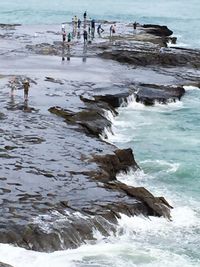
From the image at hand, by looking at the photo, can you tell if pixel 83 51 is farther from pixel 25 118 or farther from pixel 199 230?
pixel 199 230

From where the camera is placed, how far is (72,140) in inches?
1209

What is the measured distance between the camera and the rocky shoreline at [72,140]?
2128cm

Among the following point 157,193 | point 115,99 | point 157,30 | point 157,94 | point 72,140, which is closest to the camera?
point 157,193

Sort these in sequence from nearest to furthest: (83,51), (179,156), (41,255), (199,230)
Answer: (41,255), (199,230), (179,156), (83,51)

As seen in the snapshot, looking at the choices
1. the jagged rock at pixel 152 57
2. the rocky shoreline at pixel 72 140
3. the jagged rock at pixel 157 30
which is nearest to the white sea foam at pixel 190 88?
the rocky shoreline at pixel 72 140

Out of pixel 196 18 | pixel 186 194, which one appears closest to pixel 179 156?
pixel 186 194

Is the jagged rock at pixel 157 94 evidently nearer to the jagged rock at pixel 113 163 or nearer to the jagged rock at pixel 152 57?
the jagged rock at pixel 152 57

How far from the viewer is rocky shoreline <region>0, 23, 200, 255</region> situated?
838 inches

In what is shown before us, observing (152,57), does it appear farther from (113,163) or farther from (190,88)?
(113,163)

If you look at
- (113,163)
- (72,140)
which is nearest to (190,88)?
(72,140)

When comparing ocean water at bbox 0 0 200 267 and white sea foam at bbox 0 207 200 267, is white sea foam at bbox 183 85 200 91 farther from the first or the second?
white sea foam at bbox 0 207 200 267

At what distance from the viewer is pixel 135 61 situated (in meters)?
56.2

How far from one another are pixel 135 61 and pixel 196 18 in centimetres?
7449

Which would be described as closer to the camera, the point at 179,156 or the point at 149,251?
the point at 149,251
